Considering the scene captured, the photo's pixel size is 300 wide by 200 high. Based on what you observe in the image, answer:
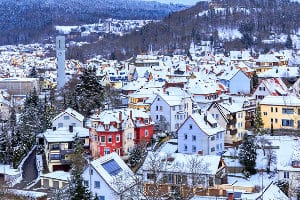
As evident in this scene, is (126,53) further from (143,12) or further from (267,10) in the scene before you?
(143,12)

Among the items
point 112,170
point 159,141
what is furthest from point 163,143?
point 112,170

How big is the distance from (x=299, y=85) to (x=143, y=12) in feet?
501

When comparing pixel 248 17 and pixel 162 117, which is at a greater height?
pixel 248 17

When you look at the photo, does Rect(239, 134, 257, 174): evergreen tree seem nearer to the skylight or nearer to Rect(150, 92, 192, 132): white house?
the skylight

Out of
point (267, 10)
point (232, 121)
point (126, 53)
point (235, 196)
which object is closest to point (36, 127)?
point (232, 121)

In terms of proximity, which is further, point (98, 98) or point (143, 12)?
point (143, 12)

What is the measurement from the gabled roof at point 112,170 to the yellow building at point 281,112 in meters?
9.66

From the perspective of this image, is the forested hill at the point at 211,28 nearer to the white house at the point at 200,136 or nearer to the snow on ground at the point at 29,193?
the white house at the point at 200,136

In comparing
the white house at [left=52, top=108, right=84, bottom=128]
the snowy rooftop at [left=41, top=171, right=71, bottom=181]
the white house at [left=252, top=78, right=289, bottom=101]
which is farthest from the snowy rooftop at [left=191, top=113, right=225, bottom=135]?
the white house at [left=252, top=78, right=289, bottom=101]

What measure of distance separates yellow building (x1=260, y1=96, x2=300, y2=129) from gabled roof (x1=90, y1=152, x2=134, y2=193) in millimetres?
9662

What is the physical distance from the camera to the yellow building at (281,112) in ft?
85.4

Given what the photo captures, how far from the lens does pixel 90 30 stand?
133000mm

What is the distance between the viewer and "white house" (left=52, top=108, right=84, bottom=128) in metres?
26.1

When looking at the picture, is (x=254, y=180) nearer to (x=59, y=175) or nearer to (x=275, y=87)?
(x=59, y=175)
